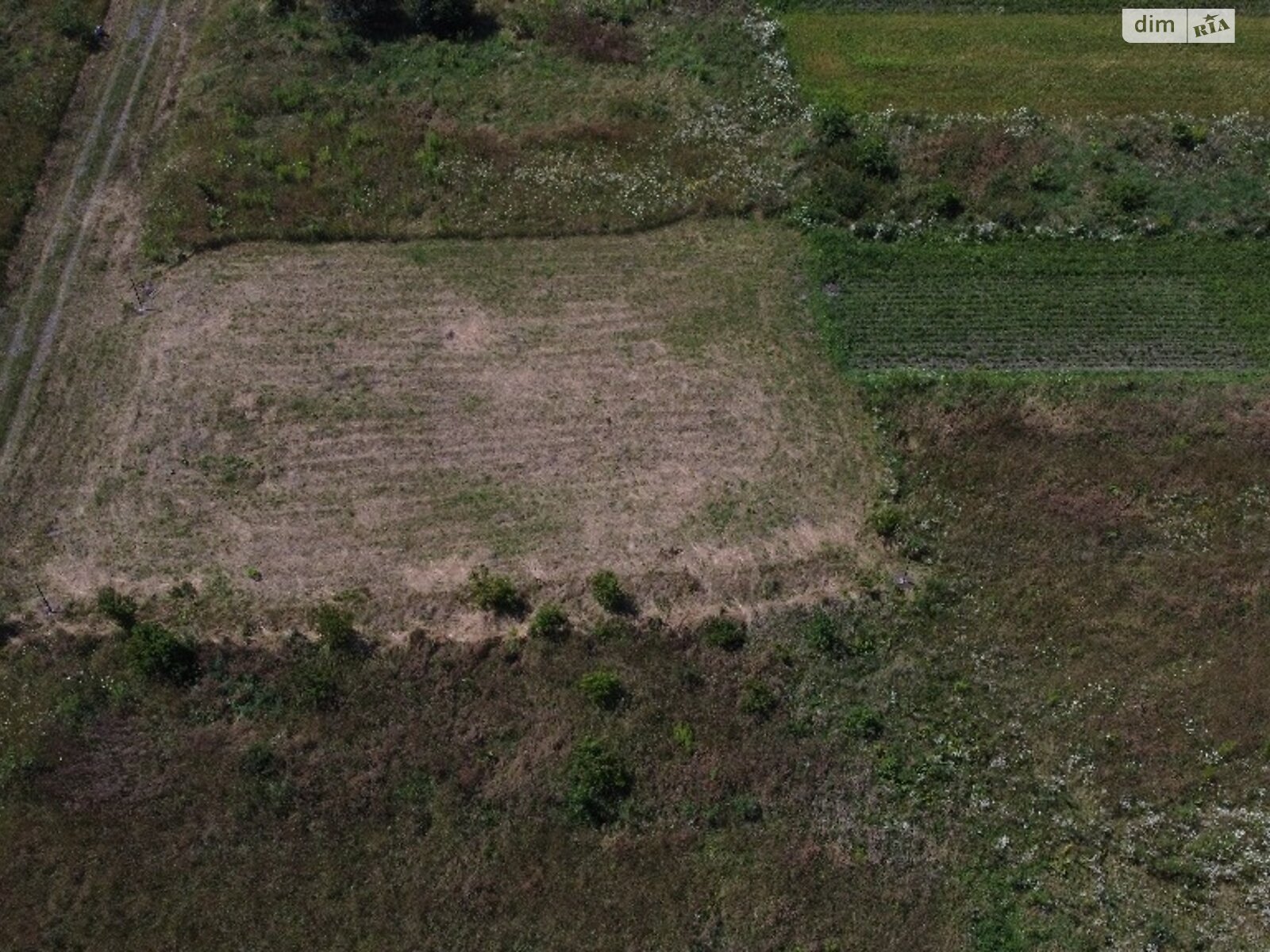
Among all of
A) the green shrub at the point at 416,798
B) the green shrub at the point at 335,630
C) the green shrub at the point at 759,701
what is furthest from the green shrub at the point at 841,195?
the green shrub at the point at 416,798

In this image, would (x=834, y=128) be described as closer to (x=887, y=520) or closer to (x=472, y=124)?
(x=472, y=124)

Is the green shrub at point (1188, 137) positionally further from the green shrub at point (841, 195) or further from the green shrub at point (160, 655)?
the green shrub at point (160, 655)

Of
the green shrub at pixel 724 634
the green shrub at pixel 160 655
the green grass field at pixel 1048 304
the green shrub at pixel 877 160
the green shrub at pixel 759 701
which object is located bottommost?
the green shrub at pixel 759 701

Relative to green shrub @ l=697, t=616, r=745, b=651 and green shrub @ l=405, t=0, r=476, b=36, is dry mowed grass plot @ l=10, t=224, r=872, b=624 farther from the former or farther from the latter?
green shrub @ l=405, t=0, r=476, b=36

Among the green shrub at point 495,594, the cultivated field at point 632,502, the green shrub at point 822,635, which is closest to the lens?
the cultivated field at point 632,502

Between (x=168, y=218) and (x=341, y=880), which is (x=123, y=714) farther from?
(x=168, y=218)

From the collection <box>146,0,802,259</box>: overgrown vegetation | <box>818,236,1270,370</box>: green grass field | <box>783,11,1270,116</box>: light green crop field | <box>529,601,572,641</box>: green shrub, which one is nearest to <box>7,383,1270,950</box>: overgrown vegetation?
<box>529,601,572,641</box>: green shrub
